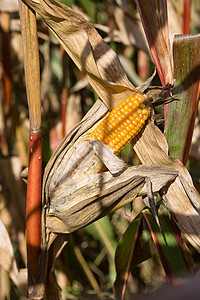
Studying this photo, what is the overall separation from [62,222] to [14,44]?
3.58 ft

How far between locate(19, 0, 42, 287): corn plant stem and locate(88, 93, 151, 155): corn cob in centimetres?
11

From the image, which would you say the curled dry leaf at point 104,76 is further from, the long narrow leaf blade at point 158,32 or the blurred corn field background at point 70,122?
the blurred corn field background at point 70,122

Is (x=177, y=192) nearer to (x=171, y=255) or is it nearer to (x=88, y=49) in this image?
(x=171, y=255)

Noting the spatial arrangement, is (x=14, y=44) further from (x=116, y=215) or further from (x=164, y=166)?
(x=164, y=166)

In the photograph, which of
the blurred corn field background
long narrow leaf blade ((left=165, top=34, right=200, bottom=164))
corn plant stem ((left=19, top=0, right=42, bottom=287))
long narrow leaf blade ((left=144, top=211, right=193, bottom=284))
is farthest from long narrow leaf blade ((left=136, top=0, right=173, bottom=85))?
the blurred corn field background

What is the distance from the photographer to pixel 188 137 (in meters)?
0.71

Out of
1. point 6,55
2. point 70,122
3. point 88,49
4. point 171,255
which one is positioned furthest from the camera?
point 70,122

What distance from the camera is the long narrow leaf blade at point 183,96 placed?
67 centimetres

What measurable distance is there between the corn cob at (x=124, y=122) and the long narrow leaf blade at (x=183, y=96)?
66 mm

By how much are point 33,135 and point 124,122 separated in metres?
0.16

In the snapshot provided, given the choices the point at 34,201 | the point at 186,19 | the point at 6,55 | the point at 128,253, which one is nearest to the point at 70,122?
the point at 6,55

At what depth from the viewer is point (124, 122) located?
2.13 feet

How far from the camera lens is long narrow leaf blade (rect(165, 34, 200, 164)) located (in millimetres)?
670

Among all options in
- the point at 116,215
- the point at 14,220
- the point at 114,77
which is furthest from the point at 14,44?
the point at 114,77
